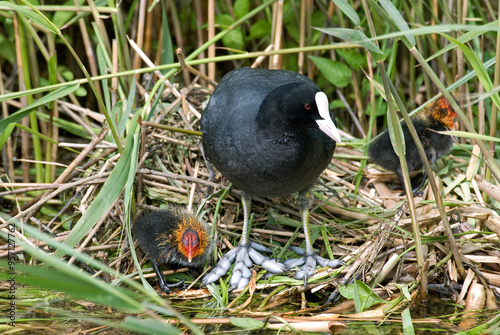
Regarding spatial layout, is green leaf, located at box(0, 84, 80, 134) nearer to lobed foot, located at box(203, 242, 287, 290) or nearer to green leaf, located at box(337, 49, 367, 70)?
lobed foot, located at box(203, 242, 287, 290)

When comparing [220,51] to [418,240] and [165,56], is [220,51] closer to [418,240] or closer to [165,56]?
[165,56]

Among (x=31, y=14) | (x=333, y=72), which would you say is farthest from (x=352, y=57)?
(x=31, y=14)

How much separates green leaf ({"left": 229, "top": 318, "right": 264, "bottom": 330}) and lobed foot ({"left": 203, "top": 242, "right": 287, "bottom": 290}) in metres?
0.50

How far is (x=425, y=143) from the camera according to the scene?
3285 millimetres

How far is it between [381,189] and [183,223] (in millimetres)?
1394

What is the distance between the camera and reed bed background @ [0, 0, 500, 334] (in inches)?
85.4

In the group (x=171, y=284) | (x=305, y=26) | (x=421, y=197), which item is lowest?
(x=171, y=284)

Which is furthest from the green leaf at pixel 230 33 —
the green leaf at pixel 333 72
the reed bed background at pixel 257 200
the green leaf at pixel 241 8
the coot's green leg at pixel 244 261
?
the coot's green leg at pixel 244 261

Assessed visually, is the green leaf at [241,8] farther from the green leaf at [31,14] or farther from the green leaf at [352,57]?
the green leaf at [31,14]

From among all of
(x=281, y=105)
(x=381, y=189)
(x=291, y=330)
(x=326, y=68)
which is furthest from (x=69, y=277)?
(x=326, y=68)

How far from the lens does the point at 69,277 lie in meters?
1.14

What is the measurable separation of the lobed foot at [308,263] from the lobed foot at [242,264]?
7cm

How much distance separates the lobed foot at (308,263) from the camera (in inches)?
105

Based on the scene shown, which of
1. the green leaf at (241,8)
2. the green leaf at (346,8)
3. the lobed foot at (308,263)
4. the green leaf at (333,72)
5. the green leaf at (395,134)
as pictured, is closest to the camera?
the green leaf at (346,8)
